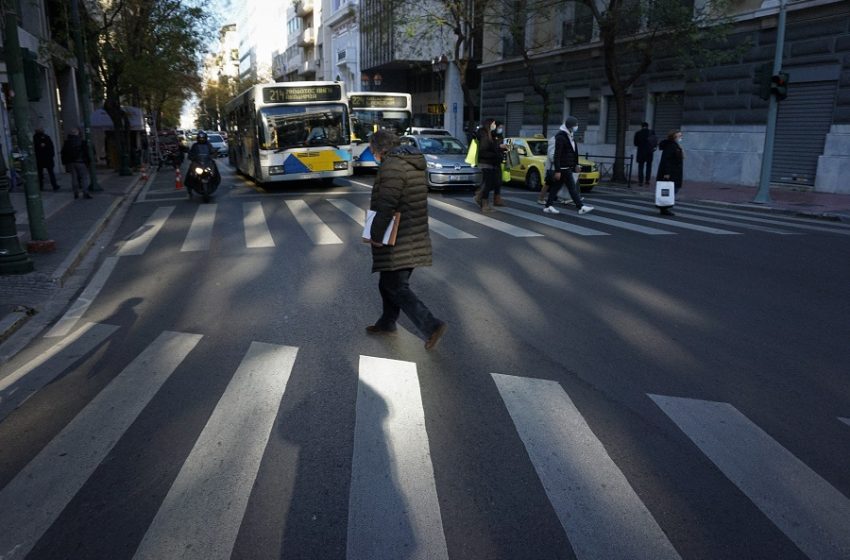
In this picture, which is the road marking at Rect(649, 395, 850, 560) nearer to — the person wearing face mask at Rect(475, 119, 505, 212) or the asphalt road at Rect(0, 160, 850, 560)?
the asphalt road at Rect(0, 160, 850, 560)

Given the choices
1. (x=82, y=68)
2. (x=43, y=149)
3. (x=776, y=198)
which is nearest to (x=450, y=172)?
(x=776, y=198)

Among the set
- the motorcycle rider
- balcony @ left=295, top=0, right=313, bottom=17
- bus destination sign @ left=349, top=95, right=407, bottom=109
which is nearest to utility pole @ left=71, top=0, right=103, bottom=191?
the motorcycle rider

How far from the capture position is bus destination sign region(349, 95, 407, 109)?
26500 millimetres

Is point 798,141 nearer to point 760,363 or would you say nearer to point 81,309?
point 760,363

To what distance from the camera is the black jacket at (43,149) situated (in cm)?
1866

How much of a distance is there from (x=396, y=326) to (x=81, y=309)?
3512 mm

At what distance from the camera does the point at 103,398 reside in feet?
15.4

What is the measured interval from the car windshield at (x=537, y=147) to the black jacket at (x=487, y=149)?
6.19 m

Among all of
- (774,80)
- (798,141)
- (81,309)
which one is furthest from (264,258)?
(798,141)

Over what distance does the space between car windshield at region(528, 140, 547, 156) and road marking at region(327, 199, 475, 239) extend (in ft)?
21.6

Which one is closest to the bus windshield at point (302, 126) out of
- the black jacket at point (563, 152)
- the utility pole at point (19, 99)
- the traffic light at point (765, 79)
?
the black jacket at point (563, 152)

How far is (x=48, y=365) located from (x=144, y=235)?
680 cm

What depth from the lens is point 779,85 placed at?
1616 cm

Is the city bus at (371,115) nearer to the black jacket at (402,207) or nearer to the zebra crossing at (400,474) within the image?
the black jacket at (402,207)
